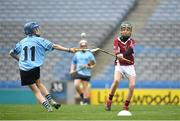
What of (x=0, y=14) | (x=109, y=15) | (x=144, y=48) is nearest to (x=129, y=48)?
(x=144, y=48)

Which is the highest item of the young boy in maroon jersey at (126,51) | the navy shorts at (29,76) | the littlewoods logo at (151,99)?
the young boy in maroon jersey at (126,51)

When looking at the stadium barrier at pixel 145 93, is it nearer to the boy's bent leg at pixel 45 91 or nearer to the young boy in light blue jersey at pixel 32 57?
the boy's bent leg at pixel 45 91

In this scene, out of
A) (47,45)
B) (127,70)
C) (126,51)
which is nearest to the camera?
(47,45)

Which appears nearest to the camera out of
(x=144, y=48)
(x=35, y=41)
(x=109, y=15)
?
(x=35, y=41)

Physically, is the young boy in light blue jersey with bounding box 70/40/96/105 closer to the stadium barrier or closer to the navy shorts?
the stadium barrier

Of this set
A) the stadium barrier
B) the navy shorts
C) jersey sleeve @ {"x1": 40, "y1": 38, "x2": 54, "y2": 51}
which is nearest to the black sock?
the navy shorts

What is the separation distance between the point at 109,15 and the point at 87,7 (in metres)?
1.13

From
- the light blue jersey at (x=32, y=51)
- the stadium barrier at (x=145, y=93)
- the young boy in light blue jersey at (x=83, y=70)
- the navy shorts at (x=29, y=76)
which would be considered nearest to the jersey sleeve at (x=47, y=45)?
the light blue jersey at (x=32, y=51)

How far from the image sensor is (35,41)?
14797mm

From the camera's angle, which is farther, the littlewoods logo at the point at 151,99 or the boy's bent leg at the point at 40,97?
the littlewoods logo at the point at 151,99

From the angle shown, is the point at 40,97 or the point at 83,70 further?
the point at 83,70

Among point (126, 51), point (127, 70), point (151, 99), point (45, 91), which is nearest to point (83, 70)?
point (151, 99)

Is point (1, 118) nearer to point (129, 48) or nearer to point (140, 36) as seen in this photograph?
point (129, 48)

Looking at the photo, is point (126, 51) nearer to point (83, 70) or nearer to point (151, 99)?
point (83, 70)
